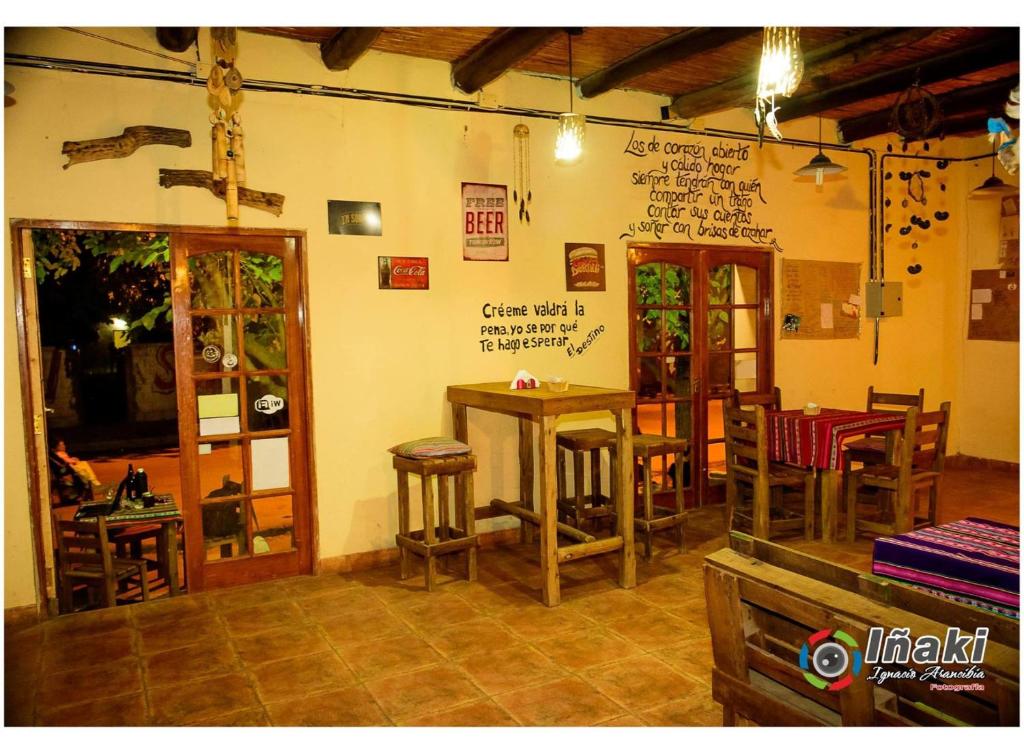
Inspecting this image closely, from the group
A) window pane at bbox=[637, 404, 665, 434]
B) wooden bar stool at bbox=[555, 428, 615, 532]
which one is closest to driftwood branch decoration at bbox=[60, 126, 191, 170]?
wooden bar stool at bbox=[555, 428, 615, 532]

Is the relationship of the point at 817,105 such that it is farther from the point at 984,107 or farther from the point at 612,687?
the point at 612,687

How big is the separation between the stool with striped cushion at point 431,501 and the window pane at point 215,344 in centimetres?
112

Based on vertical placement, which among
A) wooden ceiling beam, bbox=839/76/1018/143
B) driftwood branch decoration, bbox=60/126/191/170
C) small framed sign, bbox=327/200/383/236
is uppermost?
wooden ceiling beam, bbox=839/76/1018/143

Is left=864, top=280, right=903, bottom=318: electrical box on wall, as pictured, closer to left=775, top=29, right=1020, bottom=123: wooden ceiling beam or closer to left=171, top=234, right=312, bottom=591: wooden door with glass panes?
left=775, top=29, right=1020, bottom=123: wooden ceiling beam

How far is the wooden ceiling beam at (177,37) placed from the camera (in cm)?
410

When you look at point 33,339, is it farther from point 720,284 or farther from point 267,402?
point 720,284

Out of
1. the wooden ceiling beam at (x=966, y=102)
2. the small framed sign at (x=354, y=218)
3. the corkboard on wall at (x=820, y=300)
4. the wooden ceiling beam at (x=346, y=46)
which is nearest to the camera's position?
the wooden ceiling beam at (x=346, y=46)

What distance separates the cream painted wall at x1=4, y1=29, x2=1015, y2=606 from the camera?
13.4 feet

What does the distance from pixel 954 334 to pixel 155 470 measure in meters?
8.74

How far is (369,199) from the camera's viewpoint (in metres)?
4.82

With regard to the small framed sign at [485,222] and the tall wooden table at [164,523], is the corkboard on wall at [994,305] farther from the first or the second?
the tall wooden table at [164,523]

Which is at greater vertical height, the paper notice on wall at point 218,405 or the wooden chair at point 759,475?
the paper notice on wall at point 218,405

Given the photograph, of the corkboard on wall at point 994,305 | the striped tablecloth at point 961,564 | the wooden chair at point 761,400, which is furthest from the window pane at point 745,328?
the striped tablecloth at point 961,564

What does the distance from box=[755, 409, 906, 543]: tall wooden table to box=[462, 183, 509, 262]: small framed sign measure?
7.17 feet
